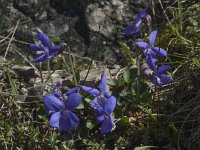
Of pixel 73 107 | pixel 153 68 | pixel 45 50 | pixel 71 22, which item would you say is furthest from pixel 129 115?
pixel 71 22

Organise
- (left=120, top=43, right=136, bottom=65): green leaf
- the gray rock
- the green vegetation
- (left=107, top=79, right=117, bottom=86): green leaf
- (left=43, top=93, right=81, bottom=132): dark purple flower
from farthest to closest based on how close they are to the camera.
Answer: the gray rock
(left=120, top=43, right=136, bottom=65): green leaf
(left=107, top=79, right=117, bottom=86): green leaf
the green vegetation
(left=43, top=93, right=81, bottom=132): dark purple flower

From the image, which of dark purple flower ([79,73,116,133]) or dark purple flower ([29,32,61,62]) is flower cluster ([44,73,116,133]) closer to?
dark purple flower ([79,73,116,133])

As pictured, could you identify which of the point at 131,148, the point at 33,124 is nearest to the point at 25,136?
the point at 33,124

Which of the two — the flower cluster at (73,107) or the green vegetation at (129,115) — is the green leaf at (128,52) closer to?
the green vegetation at (129,115)

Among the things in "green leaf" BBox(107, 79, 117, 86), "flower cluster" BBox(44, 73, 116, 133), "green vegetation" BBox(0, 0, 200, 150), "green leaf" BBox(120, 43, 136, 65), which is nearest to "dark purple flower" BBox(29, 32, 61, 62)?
"green vegetation" BBox(0, 0, 200, 150)

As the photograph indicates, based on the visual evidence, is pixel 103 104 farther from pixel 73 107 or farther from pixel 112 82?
pixel 112 82

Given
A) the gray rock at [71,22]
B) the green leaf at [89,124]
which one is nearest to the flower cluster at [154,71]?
the green leaf at [89,124]

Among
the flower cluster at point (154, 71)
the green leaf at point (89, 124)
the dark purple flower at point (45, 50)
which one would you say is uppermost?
the dark purple flower at point (45, 50)
